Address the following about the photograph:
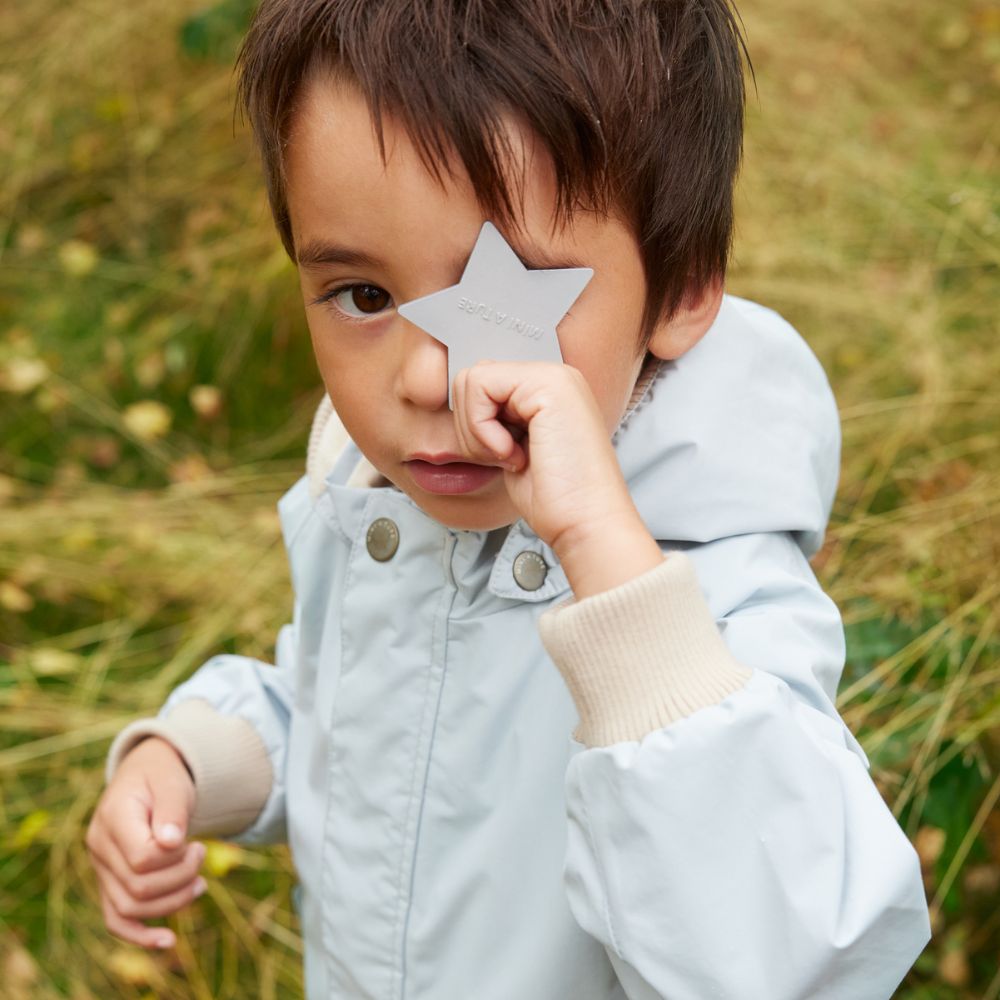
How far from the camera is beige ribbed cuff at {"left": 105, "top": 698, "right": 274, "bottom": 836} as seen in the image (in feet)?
4.43

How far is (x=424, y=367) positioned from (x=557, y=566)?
0.72 feet

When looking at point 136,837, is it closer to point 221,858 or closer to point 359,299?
point 359,299

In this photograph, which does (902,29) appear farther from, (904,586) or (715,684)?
(715,684)

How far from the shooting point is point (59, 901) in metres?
1.96

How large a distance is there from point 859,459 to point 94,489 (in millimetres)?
1652

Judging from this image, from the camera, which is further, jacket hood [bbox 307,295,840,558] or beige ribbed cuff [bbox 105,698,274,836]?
beige ribbed cuff [bbox 105,698,274,836]

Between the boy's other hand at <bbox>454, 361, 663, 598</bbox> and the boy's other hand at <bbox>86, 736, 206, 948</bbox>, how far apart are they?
0.56 meters

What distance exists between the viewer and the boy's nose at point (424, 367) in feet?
3.26

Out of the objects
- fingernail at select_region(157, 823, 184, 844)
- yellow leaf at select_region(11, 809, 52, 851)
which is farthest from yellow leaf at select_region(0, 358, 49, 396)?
fingernail at select_region(157, 823, 184, 844)

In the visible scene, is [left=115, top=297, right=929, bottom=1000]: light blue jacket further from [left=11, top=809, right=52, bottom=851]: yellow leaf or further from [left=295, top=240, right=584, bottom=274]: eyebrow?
[left=11, top=809, right=52, bottom=851]: yellow leaf

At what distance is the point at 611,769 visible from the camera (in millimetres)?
889

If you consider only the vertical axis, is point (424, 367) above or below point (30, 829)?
above

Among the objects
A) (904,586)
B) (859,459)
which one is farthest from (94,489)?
(904,586)

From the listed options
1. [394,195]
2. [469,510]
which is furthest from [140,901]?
[394,195]
